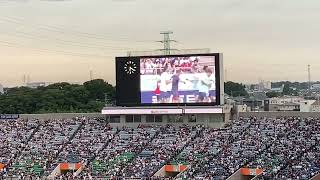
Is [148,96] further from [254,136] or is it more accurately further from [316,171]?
[316,171]

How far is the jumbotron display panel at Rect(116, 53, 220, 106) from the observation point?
2100 inches

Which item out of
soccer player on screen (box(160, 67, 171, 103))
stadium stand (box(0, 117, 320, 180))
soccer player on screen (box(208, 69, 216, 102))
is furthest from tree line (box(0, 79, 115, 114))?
soccer player on screen (box(208, 69, 216, 102))

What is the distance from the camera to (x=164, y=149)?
5259cm

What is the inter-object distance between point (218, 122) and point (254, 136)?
4260 mm

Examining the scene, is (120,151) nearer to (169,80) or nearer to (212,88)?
(169,80)

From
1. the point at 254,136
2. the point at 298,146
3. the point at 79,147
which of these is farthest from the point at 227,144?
the point at 79,147

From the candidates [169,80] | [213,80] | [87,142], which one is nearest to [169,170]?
[169,80]

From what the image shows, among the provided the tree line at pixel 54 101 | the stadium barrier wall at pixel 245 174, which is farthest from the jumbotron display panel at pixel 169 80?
the tree line at pixel 54 101

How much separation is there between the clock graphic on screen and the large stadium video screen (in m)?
0.65

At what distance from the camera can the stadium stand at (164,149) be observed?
4722cm

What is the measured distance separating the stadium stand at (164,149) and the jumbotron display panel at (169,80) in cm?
317

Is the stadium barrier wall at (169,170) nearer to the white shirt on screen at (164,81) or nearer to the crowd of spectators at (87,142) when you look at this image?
the crowd of spectators at (87,142)

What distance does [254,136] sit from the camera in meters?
52.1

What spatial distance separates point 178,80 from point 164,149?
20.8 feet
